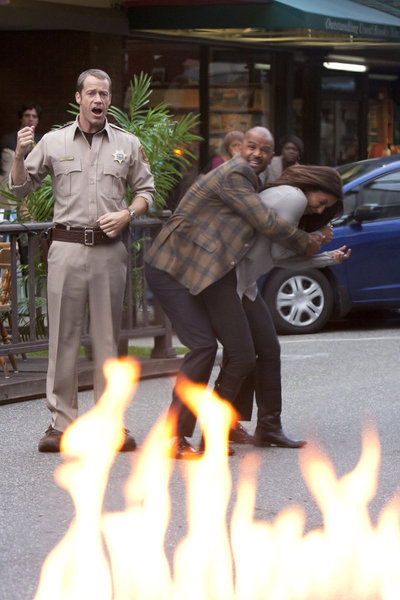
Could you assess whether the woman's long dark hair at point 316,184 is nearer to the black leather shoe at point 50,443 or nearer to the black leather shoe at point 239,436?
the black leather shoe at point 239,436

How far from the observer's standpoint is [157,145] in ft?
32.7

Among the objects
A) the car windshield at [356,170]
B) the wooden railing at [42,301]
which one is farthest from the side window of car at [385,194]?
the wooden railing at [42,301]

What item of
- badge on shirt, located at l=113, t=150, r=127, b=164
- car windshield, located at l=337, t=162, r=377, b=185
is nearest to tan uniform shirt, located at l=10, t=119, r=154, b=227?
badge on shirt, located at l=113, t=150, r=127, b=164

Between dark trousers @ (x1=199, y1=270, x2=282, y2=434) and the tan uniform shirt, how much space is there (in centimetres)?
77

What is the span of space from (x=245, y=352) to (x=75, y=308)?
97 cm

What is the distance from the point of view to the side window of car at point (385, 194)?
501 inches

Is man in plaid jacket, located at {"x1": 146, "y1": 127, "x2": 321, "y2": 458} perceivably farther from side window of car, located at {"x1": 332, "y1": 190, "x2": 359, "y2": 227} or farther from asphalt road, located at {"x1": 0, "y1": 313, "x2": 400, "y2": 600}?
side window of car, located at {"x1": 332, "y1": 190, "x2": 359, "y2": 227}

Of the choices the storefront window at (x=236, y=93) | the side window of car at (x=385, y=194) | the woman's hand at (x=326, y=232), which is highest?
the storefront window at (x=236, y=93)

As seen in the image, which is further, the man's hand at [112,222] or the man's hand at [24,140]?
the man's hand at [112,222]

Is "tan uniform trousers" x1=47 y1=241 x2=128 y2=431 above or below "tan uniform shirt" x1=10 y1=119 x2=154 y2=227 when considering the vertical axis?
below

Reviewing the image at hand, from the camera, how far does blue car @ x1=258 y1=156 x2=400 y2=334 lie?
12.5 metres

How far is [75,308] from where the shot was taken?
7.25 m

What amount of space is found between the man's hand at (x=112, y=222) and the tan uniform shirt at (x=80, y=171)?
0.08 m

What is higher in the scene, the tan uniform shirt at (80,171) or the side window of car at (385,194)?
the tan uniform shirt at (80,171)
